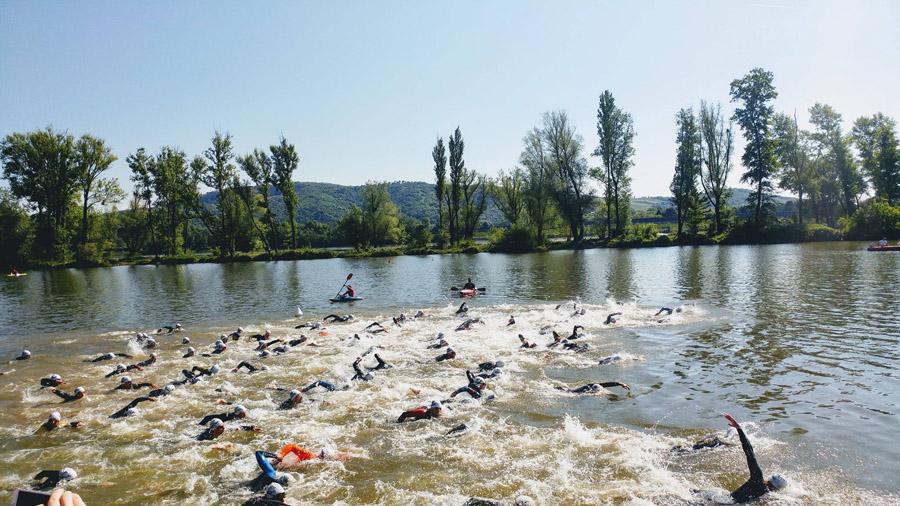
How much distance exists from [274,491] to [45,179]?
10386 centimetres

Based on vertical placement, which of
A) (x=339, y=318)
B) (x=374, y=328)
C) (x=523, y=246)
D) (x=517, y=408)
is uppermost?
(x=523, y=246)

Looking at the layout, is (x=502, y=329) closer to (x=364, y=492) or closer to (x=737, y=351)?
(x=737, y=351)

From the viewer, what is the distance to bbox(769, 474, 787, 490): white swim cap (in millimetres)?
8555

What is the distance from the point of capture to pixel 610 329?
22.7 meters

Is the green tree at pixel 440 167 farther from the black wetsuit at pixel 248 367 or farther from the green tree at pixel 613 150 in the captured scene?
the black wetsuit at pixel 248 367

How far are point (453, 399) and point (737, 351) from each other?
10729 mm

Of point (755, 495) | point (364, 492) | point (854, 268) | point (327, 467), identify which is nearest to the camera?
point (755, 495)

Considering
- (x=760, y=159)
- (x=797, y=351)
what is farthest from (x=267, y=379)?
(x=760, y=159)

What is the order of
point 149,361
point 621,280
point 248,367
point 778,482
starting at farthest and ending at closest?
1. point 621,280
2. point 149,361
3. point 248,367
4. point 778,482

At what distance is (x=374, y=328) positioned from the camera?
81.1 feet

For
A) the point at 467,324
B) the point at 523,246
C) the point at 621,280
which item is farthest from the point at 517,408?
the point at 523,246

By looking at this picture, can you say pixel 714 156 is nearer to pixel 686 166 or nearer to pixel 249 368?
pixel 686 166

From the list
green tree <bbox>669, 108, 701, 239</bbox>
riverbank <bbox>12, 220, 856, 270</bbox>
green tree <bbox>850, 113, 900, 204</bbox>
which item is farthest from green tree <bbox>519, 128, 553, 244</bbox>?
green tree <bbox>850, 113, 900, 204</bbox>

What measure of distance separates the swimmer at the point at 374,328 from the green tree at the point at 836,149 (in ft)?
293
